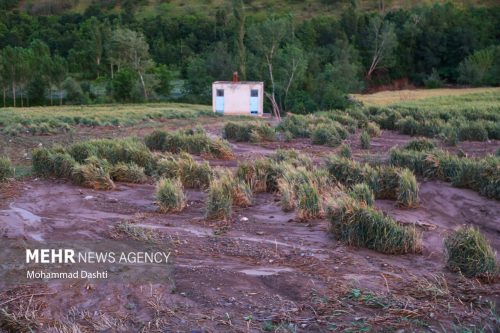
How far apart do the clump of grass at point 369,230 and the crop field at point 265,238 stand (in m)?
0.02

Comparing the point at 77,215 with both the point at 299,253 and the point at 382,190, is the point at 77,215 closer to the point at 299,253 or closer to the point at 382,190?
the point at 299,253

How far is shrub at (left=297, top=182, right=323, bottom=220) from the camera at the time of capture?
29.2 feet

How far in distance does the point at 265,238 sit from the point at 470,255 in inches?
96.5

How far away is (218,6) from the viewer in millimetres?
84688

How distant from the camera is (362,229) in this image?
7.76 m

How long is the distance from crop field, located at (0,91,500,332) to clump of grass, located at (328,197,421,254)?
17 mm

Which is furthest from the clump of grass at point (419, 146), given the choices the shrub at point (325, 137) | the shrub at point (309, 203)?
the shrub at point (309, 203)

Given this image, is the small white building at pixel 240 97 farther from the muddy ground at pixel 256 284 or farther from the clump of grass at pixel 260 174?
the muddy ground at pixel 256 284

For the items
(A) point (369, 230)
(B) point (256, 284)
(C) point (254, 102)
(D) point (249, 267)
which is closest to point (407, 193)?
(A) point (369, 230)

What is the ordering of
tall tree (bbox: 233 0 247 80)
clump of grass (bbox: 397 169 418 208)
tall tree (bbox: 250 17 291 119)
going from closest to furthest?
clump of grass (bbox: 397 169 418 208) → tall tree (bbox: 233 0 247 80) → tall tree (bbox: 250 17 291 119)

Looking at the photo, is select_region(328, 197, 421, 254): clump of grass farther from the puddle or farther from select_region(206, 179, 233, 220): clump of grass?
select_region(206, 179, 233, 220): clump of grass

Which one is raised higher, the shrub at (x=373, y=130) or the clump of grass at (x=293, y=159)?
the clump of grass at (x=293, y=159)

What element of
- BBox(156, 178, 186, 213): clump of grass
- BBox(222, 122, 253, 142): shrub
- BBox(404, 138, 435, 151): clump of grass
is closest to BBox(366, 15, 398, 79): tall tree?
BBox(222, 122, 253, 142): shrub

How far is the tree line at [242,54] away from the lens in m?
48.5
